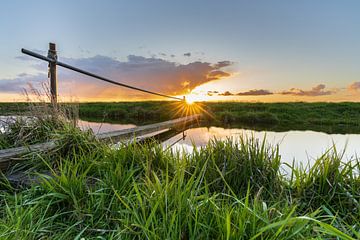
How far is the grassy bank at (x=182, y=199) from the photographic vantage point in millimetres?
1061

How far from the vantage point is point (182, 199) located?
1182mm

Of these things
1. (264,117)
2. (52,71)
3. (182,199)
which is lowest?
(264,117)

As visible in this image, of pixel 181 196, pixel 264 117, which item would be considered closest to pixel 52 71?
pixel 181 196

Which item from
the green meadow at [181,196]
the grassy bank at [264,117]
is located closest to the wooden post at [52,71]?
the green meadow at [181,196]

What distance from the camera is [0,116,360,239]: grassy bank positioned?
106cm

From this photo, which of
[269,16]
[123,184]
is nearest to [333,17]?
[269,16]

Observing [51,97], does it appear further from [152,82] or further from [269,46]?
[269,46]

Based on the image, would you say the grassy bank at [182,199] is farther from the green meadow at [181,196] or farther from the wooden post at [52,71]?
the wooden post at [52,71]

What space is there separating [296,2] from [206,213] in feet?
17.2

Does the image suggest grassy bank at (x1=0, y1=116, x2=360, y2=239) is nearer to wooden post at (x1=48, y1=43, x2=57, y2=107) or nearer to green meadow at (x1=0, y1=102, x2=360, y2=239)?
green meadow at (x1=0, y1=102, x2=360, y2=239)

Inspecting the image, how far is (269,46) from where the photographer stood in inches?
230

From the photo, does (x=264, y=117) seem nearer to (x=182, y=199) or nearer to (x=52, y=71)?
(x=52, y=71)

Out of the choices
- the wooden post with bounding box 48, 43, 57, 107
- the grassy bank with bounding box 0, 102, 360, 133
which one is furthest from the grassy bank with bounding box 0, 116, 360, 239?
the grassy bank with bounding box 0, 102, 360, 133

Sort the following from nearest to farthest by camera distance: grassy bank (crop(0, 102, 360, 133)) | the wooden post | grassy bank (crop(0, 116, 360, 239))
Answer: grassy bank (crop(0, 116, 360, 239)), the wooden post, grassy bank (crop(0, 102, 360, 133))
